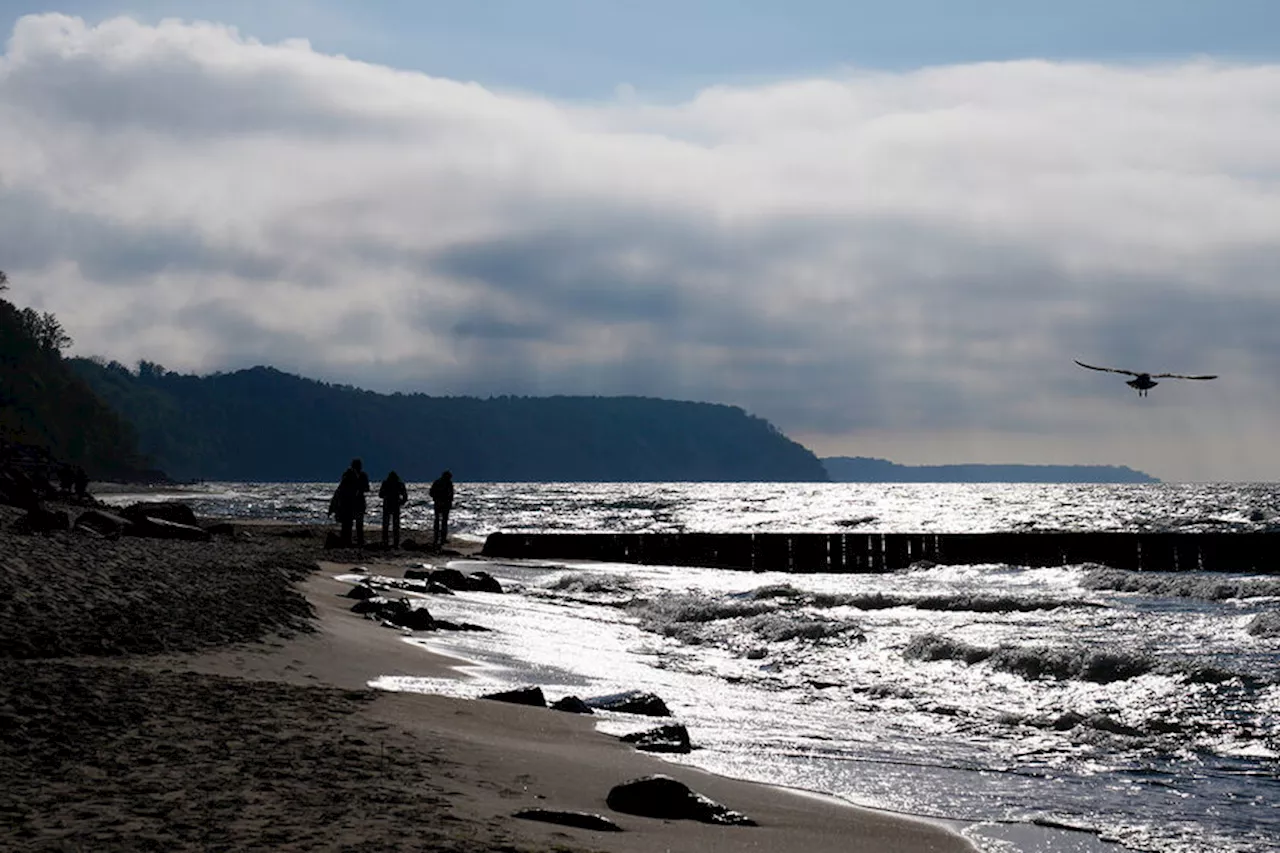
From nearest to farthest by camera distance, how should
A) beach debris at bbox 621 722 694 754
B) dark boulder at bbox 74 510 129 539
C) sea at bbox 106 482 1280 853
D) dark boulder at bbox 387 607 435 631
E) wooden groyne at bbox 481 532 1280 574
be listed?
sea at bbox 106 482 1280 853 < beach debris at bbox 621 722 694 754 < dark boulder at bbox 387 607 435 631 < dark boulder at bbox 74 510 129 539 < wooden groyne at bbox 481 532 1280 574

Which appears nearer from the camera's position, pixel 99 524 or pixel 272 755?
pixel 272 755

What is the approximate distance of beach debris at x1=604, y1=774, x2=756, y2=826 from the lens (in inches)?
260

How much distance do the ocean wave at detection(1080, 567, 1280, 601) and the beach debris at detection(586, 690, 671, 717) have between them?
1986cm

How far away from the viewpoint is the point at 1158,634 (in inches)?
747

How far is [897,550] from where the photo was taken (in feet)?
143

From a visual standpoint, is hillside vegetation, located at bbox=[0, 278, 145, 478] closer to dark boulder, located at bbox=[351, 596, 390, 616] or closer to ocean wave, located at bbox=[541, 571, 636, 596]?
ocean wave, located at bbox=[541, 571, 636, 596]

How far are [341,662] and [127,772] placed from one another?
18.1 ft

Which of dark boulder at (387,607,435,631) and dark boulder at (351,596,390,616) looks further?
dark boulder at (351,596,390,616)

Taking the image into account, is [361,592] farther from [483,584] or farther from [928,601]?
[928,601]

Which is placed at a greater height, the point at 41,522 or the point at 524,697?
the point at 41,522

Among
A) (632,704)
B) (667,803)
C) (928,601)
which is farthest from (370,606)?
(928,601)

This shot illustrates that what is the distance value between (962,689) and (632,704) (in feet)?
14.7

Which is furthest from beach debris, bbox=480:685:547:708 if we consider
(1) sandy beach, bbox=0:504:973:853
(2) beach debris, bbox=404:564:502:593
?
(2) beach debris, bbox=404:564:502:593

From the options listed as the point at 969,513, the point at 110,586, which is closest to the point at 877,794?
the point at 110,586
